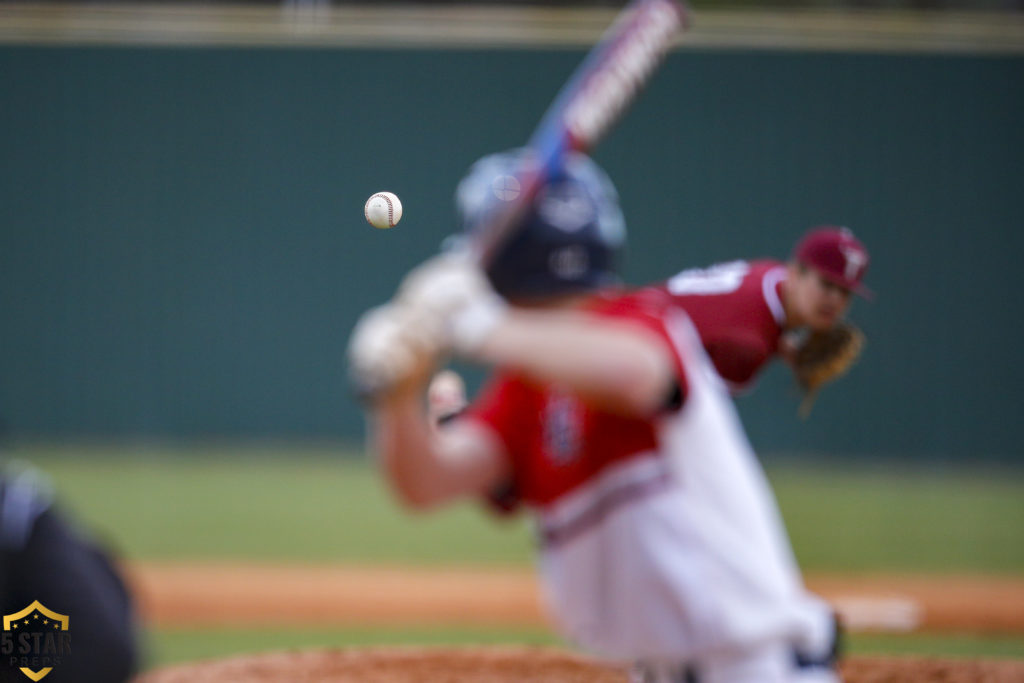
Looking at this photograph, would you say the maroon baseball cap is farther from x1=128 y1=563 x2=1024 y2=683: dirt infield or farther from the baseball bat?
the baseball bat

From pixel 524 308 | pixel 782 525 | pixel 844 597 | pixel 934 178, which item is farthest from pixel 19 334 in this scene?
pixel 524 308

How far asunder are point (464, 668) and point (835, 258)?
2.32 m

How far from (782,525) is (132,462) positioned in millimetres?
6363

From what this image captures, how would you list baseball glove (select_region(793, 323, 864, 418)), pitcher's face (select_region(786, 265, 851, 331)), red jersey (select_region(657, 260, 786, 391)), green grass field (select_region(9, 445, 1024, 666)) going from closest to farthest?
red jersey (select_region(657, 260, 786, 391)) → pitcher's face (select_region(786, 265, 851, 331)) → baseball glove (select_region(793, 323, 864, 418)) → green grass field (select_region(9, 445, 1024, 666))

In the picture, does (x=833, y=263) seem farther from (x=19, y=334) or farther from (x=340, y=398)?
(x=19, y=334)

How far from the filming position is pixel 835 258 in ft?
14.1

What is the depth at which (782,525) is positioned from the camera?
9.05 meters

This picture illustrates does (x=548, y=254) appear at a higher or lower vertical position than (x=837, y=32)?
lower

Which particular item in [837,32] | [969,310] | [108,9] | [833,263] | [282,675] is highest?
[108,9]

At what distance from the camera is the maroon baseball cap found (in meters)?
4.28

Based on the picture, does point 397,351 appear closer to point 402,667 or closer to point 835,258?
point 835,258

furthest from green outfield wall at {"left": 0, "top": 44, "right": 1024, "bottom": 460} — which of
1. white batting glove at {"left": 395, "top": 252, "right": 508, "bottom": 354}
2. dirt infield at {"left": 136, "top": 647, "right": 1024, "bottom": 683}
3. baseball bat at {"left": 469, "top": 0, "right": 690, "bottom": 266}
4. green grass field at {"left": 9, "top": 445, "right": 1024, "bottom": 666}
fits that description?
white batting glove at {"left": 395, "top": 252, "right": 508, "bottom": 354}

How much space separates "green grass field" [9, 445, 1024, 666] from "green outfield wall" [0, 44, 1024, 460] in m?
0.66

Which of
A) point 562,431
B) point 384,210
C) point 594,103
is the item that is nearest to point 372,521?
point 384,210
